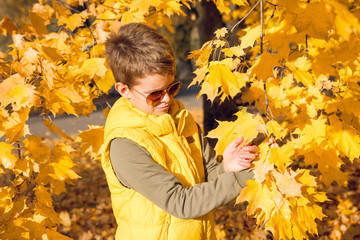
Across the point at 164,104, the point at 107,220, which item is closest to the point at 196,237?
the point at 164,104

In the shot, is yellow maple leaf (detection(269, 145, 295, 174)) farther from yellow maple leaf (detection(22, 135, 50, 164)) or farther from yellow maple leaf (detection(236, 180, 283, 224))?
yellow maple leaf (detection(22, 135, 50, 164))

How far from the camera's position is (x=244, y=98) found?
7.70ft

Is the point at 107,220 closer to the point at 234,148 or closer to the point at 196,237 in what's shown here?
the point at 196,237

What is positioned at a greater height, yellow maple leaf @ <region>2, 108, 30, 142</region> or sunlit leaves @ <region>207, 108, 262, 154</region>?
sunlit leaves @ <region>207, 108, 262, 154</region>

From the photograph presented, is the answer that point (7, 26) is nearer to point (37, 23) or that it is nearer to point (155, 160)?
point (37, 23)

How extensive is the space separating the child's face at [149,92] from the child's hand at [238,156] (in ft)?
1.26

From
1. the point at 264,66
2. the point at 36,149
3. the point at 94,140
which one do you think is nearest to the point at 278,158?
the point at 264,66

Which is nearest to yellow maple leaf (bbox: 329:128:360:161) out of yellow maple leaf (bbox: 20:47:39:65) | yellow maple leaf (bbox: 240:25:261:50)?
yellow maple leaf (bbox: 240:25:261:50)

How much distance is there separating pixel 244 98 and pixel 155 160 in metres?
1.21

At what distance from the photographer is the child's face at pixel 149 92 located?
4.60 ft

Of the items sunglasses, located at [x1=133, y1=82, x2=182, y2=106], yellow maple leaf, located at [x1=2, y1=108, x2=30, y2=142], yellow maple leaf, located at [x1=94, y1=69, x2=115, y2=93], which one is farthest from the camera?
yellow maple leaf, located at [x1=94, y1=69, x2=115, y2=93]

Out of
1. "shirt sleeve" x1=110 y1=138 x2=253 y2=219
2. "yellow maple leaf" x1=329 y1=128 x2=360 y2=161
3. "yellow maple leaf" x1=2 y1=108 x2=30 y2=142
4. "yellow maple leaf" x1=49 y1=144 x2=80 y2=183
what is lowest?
"yellow maple leaf" x1=49 y1=144 x2=80 y2=183

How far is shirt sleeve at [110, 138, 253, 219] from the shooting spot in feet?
4.28

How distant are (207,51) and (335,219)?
10.7 feet
